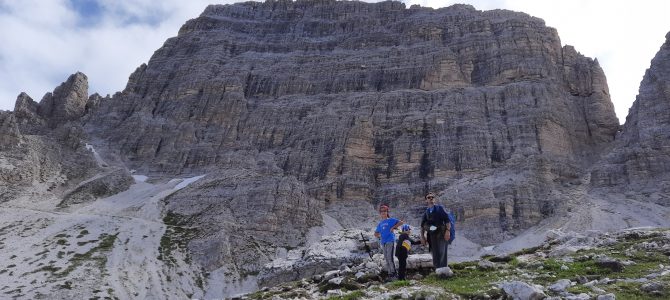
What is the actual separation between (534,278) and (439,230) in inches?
134

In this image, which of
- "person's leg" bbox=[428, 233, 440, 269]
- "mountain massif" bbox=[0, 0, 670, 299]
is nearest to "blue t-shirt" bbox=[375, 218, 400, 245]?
"person's leg" bbox=[428, 233, 440, 269]

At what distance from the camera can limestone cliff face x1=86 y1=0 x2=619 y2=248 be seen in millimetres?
111062

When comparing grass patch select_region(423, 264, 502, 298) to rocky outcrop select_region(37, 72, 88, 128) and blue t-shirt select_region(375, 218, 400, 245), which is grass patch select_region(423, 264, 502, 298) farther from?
rocky outcrop select_region(37, 72, 88, 128)

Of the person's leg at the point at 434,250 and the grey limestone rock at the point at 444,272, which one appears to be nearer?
the grey limestone rock at the point at 444,272

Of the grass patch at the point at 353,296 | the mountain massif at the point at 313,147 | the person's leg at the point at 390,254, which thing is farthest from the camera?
the mountain massif at the point at 313,147

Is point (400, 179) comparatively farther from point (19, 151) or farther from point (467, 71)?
point (19, 151)

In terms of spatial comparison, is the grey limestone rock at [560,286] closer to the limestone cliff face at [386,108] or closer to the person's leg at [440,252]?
the person's leg at [440,252]

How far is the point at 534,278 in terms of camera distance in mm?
18266

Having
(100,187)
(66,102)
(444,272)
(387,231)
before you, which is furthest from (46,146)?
(444,272)

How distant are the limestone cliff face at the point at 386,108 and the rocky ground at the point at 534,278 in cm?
7249

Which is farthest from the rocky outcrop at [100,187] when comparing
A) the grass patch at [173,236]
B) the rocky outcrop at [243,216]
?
the grass patch at [173,236]

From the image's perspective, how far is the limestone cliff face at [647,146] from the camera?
101 meters

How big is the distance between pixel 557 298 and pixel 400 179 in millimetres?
101124

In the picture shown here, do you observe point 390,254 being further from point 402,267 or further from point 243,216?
point 243,216
